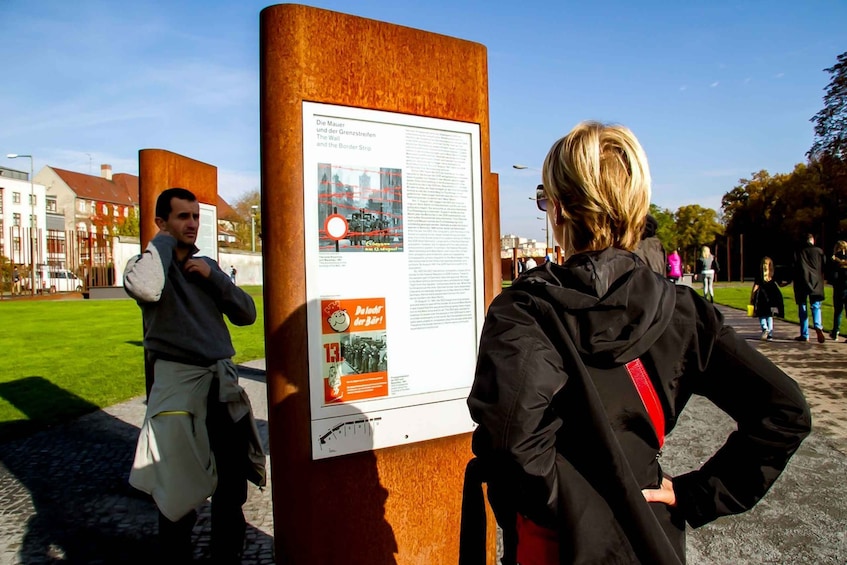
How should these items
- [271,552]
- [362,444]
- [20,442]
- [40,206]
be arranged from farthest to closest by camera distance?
1. [40,206]
2. [20,442]
3. [271,552]
4. [362,444]

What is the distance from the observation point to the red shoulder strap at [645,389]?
1.47 meters

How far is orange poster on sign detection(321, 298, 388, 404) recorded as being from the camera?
8.46 feet

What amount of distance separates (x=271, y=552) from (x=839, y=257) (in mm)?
12165

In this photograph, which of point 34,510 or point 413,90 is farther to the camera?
Answer: point 34,510

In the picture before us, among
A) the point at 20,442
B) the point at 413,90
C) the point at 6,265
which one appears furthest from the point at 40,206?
the point at 413,90

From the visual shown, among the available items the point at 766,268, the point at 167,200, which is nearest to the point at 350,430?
the point at 167,200

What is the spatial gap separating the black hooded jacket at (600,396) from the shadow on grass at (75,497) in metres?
2.88

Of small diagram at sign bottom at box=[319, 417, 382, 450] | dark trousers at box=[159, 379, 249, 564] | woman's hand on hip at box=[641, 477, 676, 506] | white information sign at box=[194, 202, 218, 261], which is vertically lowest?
dark trousers at box=[159, 379, 249, 564]

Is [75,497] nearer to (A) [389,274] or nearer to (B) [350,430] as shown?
(B) [350,430]

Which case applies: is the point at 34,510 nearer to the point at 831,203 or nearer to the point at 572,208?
the point at 572,208

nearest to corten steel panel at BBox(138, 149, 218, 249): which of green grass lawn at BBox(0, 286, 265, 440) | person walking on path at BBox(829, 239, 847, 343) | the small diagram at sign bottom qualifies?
the small diagram at sign bottom

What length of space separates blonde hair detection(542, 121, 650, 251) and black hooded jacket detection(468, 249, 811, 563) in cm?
9

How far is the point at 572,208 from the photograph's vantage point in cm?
154

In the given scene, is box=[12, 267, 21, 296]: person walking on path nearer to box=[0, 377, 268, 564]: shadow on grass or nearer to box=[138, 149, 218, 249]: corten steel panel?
box=[0, 377, 268, 564]: shadow on grass
